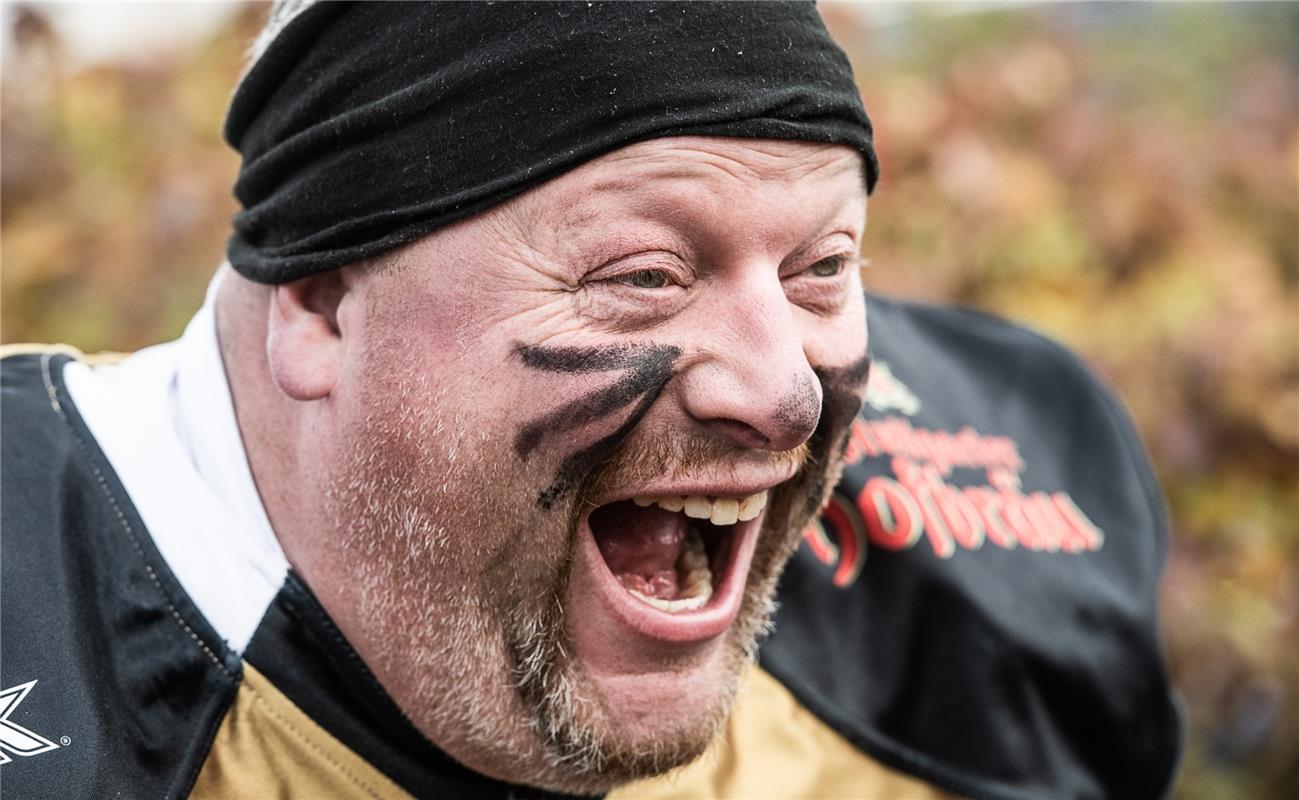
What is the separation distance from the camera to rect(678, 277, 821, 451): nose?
5.90 ft

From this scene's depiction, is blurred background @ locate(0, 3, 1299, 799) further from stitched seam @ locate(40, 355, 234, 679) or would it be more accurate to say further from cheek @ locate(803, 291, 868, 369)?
cheek @ locate(803, 291, 868, 369)

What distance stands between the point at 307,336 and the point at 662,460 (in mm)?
563

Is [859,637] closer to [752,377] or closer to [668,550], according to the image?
[668,550]

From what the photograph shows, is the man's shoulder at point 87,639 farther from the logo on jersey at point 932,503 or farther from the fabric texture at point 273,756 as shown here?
the logo on jersey at point 932,503

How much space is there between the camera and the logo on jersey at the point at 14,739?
1.75 m

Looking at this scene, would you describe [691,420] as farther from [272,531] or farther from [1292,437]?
[1292,437]

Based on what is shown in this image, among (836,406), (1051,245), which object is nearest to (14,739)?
(836,406)

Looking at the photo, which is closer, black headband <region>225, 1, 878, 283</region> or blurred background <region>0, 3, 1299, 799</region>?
black headband <region>225, 1, 878, 283</region>

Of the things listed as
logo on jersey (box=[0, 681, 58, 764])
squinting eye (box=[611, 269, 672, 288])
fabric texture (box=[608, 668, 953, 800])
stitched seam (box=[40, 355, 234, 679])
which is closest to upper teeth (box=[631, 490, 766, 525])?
squinting eye (box=[611, 269, 672, 288])

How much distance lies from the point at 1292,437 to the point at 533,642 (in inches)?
130

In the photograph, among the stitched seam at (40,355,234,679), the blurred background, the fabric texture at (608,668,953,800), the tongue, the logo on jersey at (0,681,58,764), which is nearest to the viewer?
the logo on jersey at (0,681,58,764)

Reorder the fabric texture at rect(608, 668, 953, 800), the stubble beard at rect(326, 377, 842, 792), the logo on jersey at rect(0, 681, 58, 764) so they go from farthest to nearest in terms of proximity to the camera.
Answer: the fabric texture at rect(608, 668, 953, 800)
the stubble beard at rect(326, 377, 842, 792)
the logo on jersey at rect(0, 681, 58, 764)

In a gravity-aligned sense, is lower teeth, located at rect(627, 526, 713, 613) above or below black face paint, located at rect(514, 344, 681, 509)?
below

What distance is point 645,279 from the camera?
1.83m
